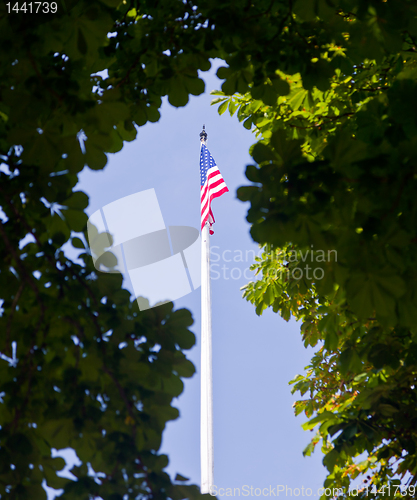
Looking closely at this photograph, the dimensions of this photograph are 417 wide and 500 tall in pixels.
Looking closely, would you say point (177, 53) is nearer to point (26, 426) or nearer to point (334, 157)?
point (334, 157)

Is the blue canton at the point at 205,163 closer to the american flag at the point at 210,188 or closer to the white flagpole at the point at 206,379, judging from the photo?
the american flag at the point at 210,188

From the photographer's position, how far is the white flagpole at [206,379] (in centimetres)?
709

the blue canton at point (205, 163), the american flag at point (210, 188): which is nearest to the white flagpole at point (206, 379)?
the american flag at point (210, 188)

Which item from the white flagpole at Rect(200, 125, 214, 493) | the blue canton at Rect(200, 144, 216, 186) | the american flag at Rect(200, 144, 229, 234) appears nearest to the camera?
the white flagpole at Rect(200, 125, 214, 493)

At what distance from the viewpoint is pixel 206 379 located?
792cm

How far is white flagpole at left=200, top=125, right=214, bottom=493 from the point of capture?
7094 mm

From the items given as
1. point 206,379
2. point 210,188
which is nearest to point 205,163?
point 210,188

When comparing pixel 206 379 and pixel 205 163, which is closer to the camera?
pixel 206 379

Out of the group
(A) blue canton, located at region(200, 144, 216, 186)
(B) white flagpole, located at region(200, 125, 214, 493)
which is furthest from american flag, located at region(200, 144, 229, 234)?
(B) white flagpole, located at region(200, 125, 214, 493)

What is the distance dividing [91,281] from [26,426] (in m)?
0.46

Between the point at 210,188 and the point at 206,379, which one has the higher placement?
the point at 210,188

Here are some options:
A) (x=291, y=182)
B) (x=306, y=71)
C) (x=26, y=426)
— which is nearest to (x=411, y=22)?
(x=306, y=71)

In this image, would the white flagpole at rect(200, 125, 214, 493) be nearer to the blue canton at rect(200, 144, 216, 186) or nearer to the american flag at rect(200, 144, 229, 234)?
the american flag at rect(200, 144, 229, 234)

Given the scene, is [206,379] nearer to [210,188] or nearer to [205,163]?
[210,188]
